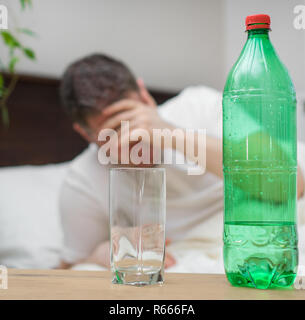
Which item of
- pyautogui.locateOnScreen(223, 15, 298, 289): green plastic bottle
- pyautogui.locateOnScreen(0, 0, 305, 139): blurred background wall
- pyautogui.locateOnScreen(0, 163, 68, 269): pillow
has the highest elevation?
pyautogui.locateOnScreen(0, 0, 305, 139): blurred background wall

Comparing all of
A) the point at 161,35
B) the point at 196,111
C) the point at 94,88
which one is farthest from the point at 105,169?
the point at 161,35

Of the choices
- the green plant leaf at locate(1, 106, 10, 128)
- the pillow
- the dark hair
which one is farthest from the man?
the green plant leaf at locate(1, 106, 10, 128)

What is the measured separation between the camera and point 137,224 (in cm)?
58

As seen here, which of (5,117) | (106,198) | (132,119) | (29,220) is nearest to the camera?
(132,119)

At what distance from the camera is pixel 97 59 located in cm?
150

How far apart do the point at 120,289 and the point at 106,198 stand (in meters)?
0.83

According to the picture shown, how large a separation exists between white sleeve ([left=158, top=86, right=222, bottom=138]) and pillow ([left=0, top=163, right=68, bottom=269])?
52 centimetres

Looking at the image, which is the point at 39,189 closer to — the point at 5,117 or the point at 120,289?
the point at 5,117

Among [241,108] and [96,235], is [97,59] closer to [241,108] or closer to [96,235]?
[96,235]

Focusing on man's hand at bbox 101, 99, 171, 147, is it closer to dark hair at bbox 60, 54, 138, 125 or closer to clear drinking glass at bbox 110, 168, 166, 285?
dark hair at bbox 60, 54, 138, 125

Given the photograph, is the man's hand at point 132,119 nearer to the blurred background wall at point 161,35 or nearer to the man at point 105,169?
the man at point 105,169

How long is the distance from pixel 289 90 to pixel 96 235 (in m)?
0.92

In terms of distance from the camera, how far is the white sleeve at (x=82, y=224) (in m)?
1.38

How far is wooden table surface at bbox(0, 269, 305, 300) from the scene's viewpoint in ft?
1.69
